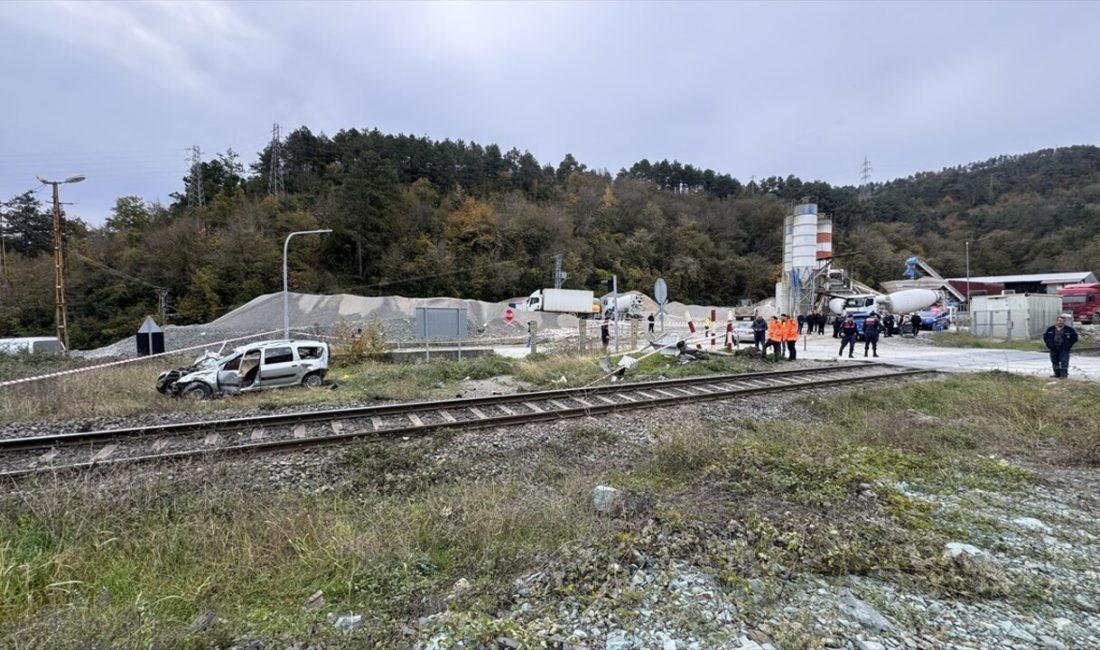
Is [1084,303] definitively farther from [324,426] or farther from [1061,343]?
[324,426]

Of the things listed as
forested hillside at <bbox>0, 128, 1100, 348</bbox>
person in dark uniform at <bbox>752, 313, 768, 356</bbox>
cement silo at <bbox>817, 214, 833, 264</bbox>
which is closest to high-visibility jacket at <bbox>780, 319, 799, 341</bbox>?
person in dark uniform at <bbox>752, 313, 768, 356</bbox>

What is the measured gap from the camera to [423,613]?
3078mm

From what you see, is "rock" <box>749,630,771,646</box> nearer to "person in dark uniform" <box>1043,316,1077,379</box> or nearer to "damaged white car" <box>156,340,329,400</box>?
"damaged white car" <box>156,340,329,400</box>

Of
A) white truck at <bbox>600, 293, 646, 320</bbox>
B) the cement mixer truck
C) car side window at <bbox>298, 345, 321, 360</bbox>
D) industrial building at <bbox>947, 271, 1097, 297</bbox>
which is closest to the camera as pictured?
car side window at <bbox>298, 345, 321, 360</bbox>

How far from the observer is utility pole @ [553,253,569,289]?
6124 centimetres

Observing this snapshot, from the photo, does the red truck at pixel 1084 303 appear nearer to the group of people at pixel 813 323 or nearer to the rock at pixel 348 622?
the group of people at pixel 813 323

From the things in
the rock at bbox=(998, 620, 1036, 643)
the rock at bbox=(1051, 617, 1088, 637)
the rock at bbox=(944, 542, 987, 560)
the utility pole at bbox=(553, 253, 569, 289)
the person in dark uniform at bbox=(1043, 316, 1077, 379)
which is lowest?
the rock at bbox=(1051, 617, 1088, 637)

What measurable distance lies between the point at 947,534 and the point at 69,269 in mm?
63943

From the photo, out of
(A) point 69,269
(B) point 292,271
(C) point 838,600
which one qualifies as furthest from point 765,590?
(A) point 69,269

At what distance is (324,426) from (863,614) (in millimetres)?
7950

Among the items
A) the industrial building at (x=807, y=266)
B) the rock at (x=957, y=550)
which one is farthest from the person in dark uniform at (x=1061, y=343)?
the industrial building at (x=807, y=266)

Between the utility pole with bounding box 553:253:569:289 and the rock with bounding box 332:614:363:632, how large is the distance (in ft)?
191

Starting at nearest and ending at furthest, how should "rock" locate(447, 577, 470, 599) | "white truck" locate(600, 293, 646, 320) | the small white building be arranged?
"rock" locate(447, 577, 470, 599) < the small white building < "white truck" locate(600, 293, 646, 320)

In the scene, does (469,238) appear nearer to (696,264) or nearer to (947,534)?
(696,264)
